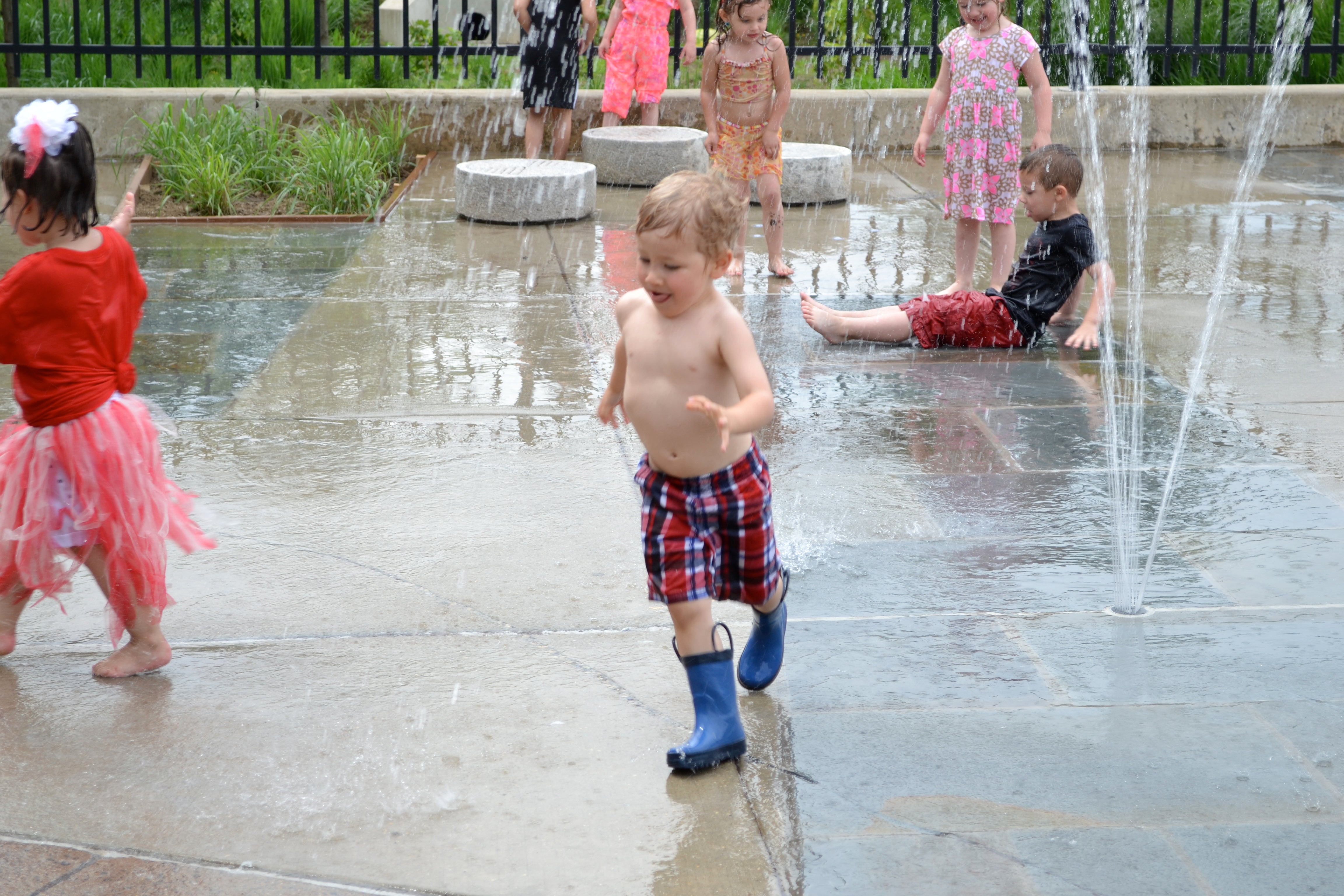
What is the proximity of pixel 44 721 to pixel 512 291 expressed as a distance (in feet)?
13.2

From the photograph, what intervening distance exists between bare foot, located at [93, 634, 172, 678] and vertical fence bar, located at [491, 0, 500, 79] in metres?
7.02

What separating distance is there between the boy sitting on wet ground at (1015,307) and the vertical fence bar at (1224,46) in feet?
18.9

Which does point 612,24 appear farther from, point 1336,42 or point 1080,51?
point 1336,42

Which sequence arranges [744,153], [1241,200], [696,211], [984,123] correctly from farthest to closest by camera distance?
[1241,200], [744,153], [984,123], [696,211]

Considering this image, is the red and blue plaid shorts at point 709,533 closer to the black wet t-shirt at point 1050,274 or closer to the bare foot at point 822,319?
the bare foot at point 822,319

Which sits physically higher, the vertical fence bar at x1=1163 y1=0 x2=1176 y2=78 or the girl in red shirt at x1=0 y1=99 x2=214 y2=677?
the vertical fence bar at x1=1163 y1=0 x2=1176 y2=78

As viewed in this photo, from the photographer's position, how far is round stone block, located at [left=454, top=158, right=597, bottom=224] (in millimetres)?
8219

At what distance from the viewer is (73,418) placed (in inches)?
125

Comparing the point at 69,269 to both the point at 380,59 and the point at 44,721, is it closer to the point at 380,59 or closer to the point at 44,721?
the point at 44,721

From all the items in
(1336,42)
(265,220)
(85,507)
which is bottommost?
(85,507)

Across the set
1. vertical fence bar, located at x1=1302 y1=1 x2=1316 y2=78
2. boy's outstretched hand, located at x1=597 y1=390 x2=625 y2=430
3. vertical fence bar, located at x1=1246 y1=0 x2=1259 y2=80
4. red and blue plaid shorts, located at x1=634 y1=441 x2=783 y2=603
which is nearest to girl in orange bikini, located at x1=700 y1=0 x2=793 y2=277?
boy's outstretched hand, located at x1=597 y1=390 x2=625 y2=430

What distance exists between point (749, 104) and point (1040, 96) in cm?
140

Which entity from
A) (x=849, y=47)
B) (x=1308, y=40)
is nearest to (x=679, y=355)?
(x=849, y=47)

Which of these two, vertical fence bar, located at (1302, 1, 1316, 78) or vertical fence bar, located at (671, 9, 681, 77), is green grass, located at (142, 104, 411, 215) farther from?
vertical fence bar, located at (1302, 1, 1316, 78)
